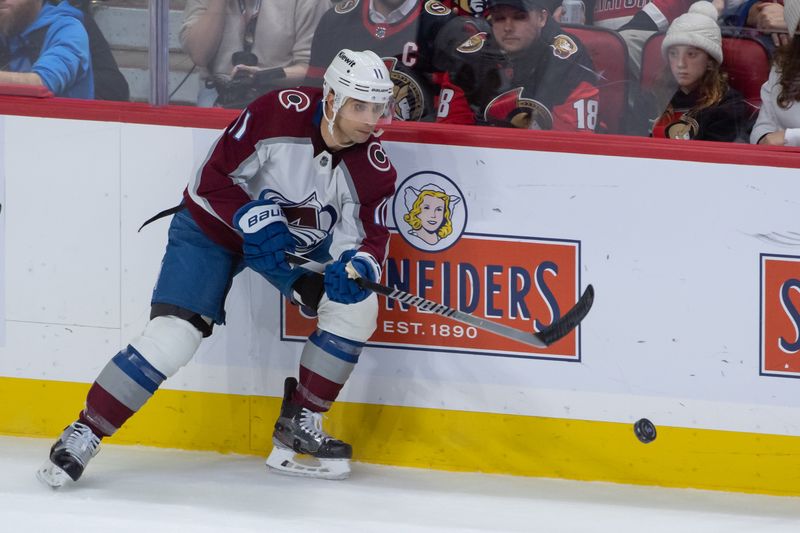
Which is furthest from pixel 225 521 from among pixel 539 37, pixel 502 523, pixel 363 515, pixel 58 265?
pixel 539 37

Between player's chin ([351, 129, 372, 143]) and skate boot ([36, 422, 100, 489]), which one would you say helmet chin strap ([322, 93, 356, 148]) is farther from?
skate boot ([36, 422, 100, 489])

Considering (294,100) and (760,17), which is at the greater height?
(760,17)

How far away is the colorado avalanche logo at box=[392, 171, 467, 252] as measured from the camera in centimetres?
326

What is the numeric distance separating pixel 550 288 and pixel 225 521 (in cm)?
94

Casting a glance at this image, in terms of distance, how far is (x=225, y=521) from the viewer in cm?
300

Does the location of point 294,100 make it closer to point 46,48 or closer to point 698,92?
point 46,48

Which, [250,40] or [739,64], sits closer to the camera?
[739,64]

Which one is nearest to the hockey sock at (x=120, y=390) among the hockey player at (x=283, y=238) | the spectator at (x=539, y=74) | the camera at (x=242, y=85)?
the hockey player at (x=283, y=238)

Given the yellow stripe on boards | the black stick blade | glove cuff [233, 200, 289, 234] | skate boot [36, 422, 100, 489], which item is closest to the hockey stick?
the black stick blade

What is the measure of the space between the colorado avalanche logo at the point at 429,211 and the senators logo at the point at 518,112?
0.20 meters

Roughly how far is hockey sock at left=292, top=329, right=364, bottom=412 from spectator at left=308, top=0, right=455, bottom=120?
0.64 metres

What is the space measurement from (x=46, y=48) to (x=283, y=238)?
0.89 meters

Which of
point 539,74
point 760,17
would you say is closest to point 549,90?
point 539,74

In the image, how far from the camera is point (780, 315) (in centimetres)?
311
